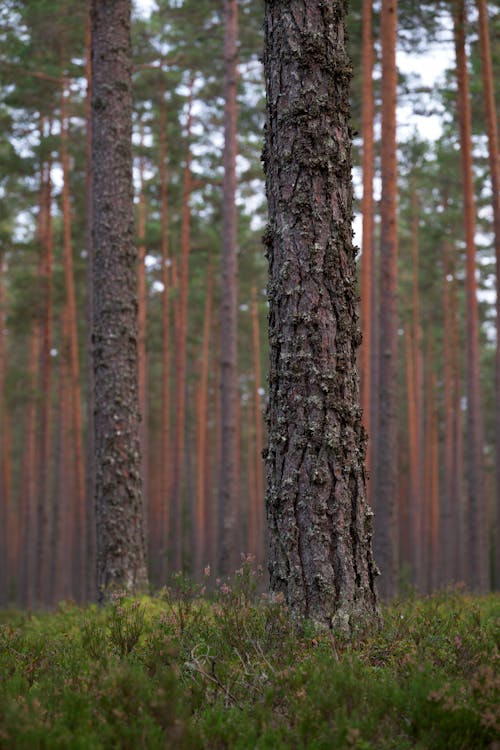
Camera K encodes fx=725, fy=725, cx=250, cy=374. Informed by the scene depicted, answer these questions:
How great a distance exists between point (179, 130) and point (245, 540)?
24.4 metres

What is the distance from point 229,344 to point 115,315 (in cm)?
562

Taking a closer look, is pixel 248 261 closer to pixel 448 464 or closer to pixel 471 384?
pixel 448 464

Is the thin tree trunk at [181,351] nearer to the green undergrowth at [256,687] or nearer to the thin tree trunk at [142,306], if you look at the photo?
the thin tree trunk at [142,306]

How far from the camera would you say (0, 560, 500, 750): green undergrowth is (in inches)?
126

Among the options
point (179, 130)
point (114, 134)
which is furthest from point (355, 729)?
point (179, 130)

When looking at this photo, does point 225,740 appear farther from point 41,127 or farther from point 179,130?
point 179,130

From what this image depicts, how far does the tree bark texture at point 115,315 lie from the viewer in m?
8.10

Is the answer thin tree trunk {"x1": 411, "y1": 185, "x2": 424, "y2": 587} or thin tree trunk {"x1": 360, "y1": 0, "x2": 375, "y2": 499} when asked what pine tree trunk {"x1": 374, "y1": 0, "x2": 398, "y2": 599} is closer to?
thin tree trunk {"x1": 360, "y1": 0, "x2": 375, "y2": 499}

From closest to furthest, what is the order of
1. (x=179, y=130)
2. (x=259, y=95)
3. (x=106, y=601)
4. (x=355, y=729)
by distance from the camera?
(x=355, y=729) → (x=106, y=601) → (x=259, y=95) → (x=179, y=130)

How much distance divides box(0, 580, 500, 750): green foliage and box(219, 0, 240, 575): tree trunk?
8.69m

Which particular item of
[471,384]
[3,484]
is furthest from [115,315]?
[3,484]

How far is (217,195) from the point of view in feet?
75.5

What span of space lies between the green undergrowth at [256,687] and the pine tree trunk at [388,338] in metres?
6.85

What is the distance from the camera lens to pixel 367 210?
1638 cm
